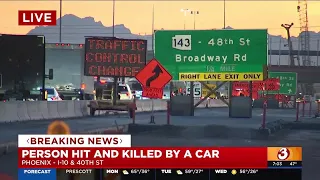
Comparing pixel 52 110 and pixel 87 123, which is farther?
pixel 52 110

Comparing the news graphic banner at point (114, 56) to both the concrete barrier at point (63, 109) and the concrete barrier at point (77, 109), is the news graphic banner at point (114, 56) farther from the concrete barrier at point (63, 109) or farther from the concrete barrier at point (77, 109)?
the concrete barrier at point (77, 109)

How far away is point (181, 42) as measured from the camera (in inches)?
1444

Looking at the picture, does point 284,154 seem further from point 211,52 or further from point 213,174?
point 211,52

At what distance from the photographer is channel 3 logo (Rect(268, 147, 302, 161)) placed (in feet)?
15.4

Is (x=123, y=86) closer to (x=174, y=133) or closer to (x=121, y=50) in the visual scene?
(x=121, y=50)

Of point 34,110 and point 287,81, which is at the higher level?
point 287,81

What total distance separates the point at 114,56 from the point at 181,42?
5.67 metres

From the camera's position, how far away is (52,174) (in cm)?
479

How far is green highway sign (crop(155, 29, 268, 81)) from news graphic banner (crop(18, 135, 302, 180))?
3112cm

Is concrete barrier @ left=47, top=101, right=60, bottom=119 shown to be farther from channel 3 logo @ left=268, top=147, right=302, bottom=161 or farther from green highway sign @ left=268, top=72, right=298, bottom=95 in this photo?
green highway sign @ left=268, top=72, right=298, bottom=95

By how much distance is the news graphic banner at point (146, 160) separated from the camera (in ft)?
15.1

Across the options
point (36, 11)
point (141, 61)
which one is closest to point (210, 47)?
point (141, 61)

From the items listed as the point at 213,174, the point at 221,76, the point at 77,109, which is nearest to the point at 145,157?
the point at 213,174

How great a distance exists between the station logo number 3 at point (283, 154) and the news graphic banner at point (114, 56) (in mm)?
27407
